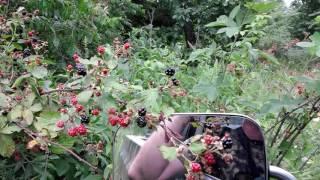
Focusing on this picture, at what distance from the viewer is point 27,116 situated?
77.2 inches

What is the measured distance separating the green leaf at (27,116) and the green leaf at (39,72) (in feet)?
0.55

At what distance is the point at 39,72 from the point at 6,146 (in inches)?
13.2

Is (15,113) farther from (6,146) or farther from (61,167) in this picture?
(61,167)

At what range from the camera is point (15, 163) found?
221 centimetres

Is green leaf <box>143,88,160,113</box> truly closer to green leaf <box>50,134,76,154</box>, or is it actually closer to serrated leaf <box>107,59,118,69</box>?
serrated leaf <box>107,59,118,69</box>

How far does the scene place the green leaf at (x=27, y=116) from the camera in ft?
6.39

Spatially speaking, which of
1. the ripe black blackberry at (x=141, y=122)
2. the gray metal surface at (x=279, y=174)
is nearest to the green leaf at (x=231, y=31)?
the ripe black blackberry at (x=141, y=122)

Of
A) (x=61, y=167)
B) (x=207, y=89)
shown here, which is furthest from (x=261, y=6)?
(x=61, y=167)

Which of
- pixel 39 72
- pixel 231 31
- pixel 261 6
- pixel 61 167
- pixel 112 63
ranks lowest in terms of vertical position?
pixel 61 167

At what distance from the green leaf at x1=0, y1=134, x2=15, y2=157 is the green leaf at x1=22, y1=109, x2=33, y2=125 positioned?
0.10 m

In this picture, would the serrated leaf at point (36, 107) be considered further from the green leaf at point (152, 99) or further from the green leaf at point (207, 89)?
the green leaf at point (207, 89)

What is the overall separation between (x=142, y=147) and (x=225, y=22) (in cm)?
98

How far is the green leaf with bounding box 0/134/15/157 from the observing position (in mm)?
1960

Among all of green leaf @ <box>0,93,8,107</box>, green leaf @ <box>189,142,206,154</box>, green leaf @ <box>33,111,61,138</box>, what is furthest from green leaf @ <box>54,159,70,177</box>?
green leaf @ <box>189,142,206,154</box>
